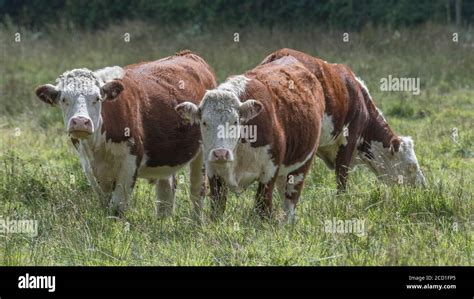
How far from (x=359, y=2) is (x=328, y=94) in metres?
18.1

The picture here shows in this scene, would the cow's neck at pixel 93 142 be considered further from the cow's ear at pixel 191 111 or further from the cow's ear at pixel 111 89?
the cow's ear at pixel 191 111

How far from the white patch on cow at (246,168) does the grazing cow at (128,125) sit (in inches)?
22.0

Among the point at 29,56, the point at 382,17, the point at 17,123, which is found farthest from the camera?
the point at 382,17

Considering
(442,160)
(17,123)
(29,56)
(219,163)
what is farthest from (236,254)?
(29,56)

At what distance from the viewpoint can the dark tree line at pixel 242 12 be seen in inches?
1021

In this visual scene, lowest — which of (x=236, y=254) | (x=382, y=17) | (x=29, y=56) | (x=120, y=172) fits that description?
(x=236, y=254)

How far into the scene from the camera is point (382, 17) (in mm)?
26266

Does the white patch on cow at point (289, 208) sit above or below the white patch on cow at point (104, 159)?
below

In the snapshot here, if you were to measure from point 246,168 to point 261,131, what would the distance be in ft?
1.08

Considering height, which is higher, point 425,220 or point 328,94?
point 328,94

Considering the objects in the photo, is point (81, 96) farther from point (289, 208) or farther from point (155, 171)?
point (289, 208)

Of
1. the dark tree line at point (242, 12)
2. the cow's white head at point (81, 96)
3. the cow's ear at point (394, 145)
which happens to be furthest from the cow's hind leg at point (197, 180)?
the dark tree line at point (242, 12)

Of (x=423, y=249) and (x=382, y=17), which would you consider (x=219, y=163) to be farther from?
(x=382, y=17)

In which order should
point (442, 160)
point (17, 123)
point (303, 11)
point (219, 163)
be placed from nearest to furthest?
point (219, 163)
point (442, 160)
point (17, 123)
point (303, 11)
